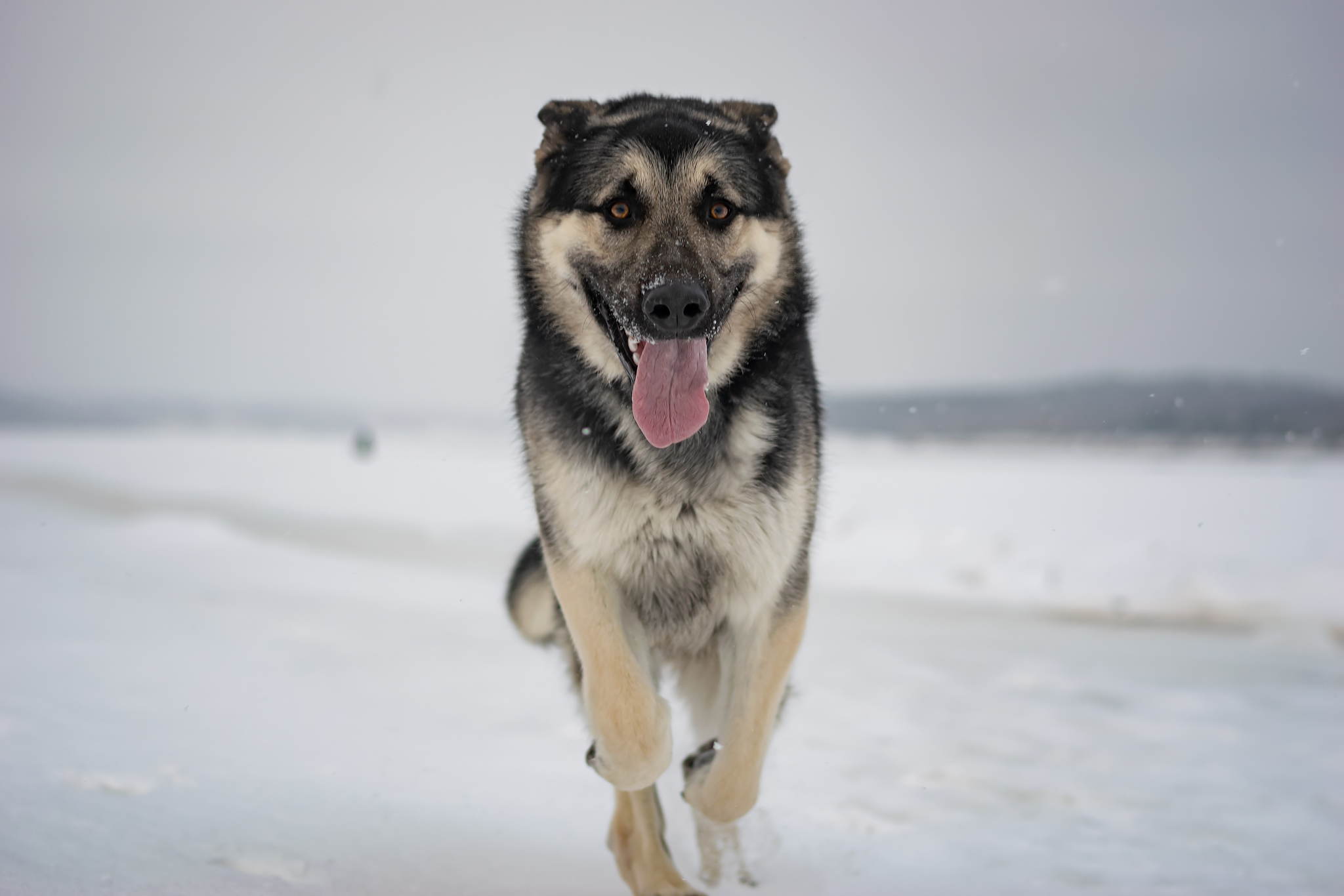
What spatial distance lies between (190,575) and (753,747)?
6.20 m

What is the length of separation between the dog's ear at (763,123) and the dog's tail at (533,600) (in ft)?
5.46

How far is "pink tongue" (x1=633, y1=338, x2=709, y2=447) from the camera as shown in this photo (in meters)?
2.29

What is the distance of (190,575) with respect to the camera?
708cm

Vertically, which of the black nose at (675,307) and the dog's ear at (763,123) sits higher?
the dog's ear at (763,123)

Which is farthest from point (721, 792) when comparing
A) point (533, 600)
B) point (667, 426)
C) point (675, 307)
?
point (675, 307)

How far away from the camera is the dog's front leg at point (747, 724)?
2.62 m

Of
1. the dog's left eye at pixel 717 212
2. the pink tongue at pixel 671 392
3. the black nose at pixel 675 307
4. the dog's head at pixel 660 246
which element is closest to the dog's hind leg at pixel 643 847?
the pink tongue at pixel 671 392

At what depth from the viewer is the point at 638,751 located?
8.09 feet

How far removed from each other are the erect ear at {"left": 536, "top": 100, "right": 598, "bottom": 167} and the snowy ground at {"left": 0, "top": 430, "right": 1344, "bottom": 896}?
1.14 meters

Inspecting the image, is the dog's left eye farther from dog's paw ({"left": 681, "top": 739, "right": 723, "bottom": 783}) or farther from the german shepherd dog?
dog's paw ({"left": 681, "top": 739, "right": 723, "bottom": 783})

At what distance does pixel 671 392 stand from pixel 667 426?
0.10 meters

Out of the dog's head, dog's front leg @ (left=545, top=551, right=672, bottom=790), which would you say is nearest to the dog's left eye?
the dog's head

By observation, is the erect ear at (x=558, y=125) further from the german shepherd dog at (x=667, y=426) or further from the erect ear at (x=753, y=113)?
the erect ear at (x=753, y=113)

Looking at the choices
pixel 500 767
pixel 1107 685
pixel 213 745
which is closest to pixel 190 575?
pixel 213 745
